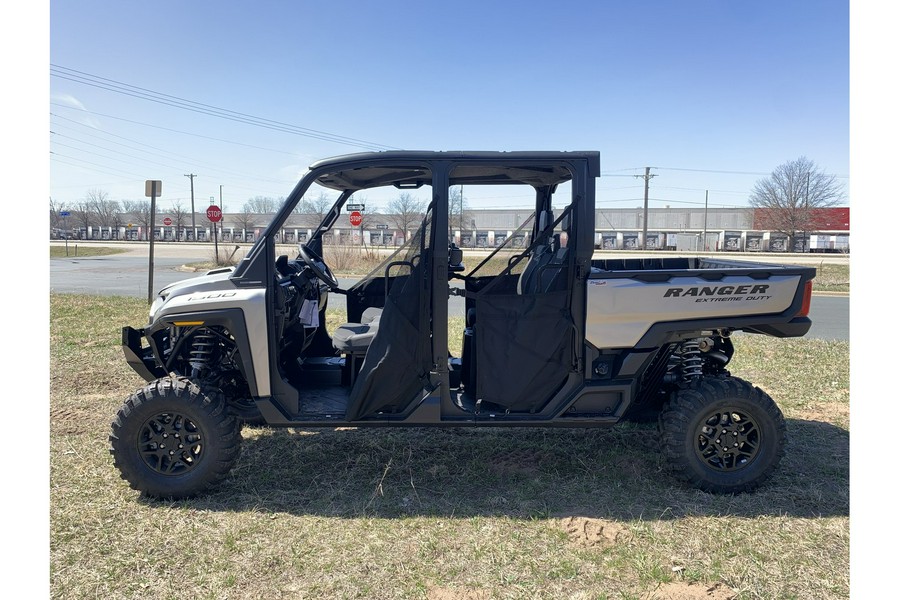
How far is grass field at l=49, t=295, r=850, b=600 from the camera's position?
306 cm

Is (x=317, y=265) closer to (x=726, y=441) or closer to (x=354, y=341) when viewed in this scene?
(x=354, y=341)

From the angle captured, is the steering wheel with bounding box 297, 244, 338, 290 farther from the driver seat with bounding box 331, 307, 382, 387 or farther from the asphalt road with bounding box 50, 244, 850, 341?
the driver seat with bounding box 331, 307, 382, 387

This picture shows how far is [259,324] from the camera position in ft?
12.7

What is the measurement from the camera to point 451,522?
3.66m

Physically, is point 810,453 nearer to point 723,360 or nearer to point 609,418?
point 723,360

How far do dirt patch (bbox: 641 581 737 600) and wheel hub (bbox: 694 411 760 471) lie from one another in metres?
1.21

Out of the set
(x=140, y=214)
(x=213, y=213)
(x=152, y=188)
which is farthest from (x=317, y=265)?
Result: (x=140, y=214)

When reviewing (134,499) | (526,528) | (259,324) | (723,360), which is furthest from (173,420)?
(723,360)

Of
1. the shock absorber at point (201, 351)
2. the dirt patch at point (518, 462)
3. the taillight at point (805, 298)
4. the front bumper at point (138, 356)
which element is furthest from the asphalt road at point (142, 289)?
the taillight at point (805, 298)

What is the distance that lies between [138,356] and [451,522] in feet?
8.26

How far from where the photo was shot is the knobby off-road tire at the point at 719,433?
4.05 m

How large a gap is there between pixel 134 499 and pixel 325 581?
1.68 metres

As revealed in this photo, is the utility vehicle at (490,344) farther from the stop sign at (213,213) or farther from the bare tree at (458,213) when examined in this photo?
the stop sign at (213,213)

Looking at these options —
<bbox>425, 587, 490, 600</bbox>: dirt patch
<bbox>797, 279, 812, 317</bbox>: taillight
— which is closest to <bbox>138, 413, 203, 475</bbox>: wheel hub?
<bbox>425, 587, 490, 600</bbox>: dirt patch
